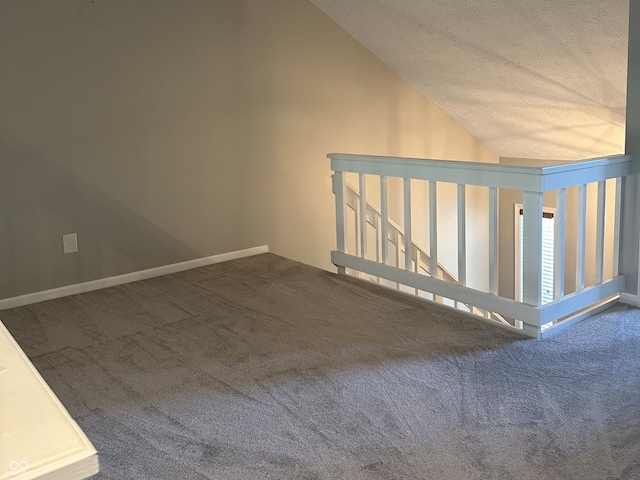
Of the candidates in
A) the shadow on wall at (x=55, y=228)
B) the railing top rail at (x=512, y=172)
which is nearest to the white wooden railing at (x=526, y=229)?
the railing top rail at (x=512, y=172)

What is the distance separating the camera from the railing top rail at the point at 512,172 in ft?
10.0

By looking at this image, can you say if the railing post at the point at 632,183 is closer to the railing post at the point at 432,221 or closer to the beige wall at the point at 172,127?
the railing post at the point at 432,221

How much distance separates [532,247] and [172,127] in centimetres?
253

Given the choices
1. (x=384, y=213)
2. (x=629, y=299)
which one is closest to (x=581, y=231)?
(x=629, y=299)

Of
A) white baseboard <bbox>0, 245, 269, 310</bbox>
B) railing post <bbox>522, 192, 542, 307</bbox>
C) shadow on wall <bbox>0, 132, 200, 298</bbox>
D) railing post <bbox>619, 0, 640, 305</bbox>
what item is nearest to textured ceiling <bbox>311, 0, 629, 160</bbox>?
Answer: railing post <bbox>619, 0, 640, 305</bbox>

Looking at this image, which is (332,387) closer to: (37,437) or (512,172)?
(512,172)

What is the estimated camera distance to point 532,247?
316 cm

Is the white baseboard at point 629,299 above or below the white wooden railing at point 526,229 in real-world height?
below

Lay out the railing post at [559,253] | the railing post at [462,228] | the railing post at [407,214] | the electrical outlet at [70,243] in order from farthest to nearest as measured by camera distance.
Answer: the electrical outlet at [70,243] < the railing post at [407,214] < the railing post at [462,228] < the railing post at [559,253]

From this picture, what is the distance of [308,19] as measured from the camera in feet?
16.9

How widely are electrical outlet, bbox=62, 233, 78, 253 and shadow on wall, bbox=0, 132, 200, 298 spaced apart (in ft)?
0.08

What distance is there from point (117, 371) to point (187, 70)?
232 centimetres

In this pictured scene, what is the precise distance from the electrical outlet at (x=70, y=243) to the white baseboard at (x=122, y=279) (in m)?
0.22

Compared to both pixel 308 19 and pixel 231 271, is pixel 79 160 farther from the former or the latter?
pixel 308 19
